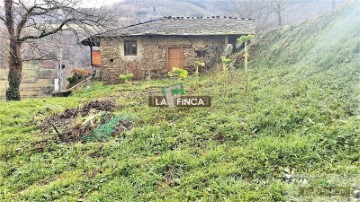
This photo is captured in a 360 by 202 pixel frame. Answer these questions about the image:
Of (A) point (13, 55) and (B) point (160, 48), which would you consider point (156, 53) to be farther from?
(A) point (13, 55)

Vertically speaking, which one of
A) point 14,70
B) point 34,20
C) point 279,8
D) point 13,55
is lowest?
point 14,70

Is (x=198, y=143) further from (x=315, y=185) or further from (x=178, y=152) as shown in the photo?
(x=315, y=185)

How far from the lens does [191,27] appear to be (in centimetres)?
1852

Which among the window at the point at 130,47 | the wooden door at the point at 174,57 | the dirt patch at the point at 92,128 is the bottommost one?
the dirt patch at the point at 92,128

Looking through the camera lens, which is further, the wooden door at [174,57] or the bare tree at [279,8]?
the bare tree at [279,8]

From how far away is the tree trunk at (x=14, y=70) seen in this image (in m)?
15.3

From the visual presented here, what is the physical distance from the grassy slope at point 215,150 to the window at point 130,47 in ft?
33.7

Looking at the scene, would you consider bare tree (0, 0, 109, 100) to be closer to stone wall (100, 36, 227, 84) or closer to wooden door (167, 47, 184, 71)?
stone wall (100, 36, 227, 84)

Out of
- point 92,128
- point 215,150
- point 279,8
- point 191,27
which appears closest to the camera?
point 215,150

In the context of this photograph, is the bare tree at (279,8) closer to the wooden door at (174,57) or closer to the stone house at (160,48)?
the stone house at (160,48)

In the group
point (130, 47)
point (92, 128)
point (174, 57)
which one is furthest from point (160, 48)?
point (92, 128)

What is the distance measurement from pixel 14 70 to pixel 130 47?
613cm

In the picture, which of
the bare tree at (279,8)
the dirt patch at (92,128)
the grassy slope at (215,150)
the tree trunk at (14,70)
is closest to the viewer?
the grassy slope at (215,150)

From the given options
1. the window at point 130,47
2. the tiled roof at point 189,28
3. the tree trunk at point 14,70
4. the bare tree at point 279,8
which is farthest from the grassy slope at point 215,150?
the bare tree at point 279,8
